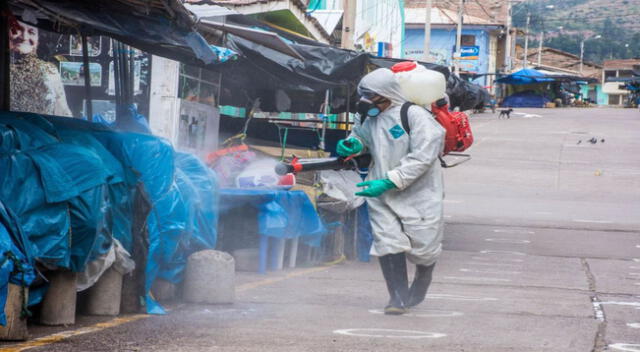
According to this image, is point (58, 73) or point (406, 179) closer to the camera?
point (406, 179)

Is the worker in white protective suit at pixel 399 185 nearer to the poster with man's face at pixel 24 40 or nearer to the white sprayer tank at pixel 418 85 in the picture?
the white sprayer tank at pixel 418 85

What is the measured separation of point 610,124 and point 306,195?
32.8m

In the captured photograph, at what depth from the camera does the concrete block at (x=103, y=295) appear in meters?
6.43

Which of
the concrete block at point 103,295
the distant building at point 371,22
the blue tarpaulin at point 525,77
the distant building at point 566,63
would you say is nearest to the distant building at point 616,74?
the distant building at point 566,63

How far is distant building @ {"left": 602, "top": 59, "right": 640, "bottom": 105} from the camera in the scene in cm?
8831

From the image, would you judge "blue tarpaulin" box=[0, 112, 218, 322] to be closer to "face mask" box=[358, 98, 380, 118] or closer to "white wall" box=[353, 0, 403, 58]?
"face mask" box=[358, 98, 380, 118]

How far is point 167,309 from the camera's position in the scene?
6914 mm

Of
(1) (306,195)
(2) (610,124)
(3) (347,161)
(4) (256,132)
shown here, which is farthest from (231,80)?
(2) (610,124)

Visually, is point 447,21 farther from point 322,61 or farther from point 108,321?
point 108,321

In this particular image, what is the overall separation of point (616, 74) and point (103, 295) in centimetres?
9026

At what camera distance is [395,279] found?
698 centimetres

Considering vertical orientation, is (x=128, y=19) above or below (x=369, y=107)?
above

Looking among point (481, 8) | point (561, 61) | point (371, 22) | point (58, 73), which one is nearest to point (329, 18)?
point (58, 73)

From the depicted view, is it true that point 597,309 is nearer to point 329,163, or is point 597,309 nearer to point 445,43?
point 329,163
